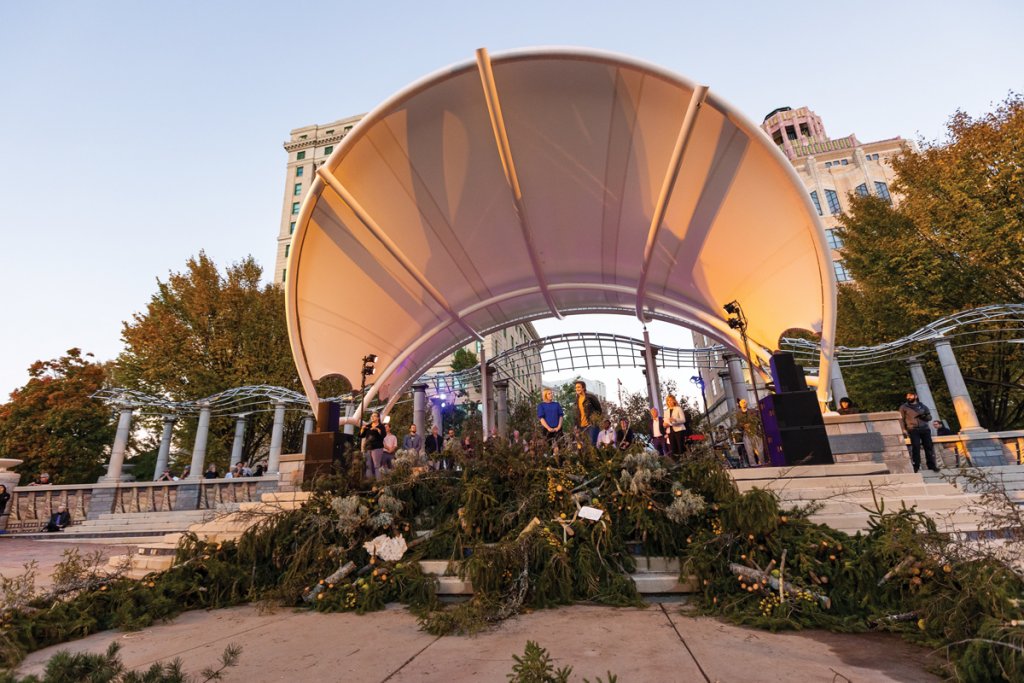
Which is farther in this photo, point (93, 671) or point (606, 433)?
point (606, 433)

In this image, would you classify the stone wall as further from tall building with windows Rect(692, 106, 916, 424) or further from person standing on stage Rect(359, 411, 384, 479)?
tall building with windows Rect(692, 106, 916, 424)

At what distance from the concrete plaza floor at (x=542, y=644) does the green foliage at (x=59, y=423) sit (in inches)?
1109

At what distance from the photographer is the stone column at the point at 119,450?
18.3 metres

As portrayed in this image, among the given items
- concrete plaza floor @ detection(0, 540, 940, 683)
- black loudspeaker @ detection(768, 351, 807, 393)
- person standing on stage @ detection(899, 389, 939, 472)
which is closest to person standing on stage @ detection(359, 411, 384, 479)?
concrete plaza floor @ detection(0, 540, 940, 683)

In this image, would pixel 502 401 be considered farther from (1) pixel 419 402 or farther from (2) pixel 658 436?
(2) pixel 658 436

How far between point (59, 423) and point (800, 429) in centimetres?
3471

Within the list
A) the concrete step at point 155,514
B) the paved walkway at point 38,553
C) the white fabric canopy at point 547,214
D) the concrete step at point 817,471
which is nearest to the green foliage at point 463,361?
the concrete step at point 155,514

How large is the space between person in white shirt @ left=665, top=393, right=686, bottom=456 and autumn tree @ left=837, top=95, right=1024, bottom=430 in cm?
1278

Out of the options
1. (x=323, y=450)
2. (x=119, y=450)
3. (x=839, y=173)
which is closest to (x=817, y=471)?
(x=323, y=450)

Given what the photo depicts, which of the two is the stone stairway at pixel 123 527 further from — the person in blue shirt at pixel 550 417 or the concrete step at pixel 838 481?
the concrete step at pixel 838 481

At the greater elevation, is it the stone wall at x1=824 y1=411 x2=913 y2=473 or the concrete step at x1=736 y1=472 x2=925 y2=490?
the stone wall at x1=824 y1=411 x2=913 y2=473

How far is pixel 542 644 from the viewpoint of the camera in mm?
3365

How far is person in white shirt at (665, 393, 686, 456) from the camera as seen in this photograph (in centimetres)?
882

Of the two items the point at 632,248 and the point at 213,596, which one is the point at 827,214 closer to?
the point at 632,248
